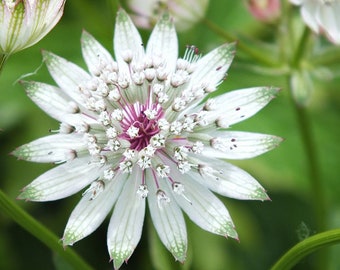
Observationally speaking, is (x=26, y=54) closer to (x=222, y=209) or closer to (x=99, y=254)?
(x=99, y=254)

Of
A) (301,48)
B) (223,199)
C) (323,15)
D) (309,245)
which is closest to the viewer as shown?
(309,245)

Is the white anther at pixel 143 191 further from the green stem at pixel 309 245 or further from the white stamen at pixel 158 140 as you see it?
the green stem at pixel 309 245

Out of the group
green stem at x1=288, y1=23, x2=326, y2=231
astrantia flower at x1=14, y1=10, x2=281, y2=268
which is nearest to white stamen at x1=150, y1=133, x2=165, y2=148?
astrantia flower at x1=14, y1=10, x2=281, y2=268

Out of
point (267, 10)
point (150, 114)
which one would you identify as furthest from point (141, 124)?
point (267, 10)

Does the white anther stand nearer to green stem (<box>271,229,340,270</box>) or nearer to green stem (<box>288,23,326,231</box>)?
green stem (<box>271,229,340,270</box>)

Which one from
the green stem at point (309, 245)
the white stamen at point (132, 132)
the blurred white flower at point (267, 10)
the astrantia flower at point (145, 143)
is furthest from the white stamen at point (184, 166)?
the blurred white flower at point (267, 10)

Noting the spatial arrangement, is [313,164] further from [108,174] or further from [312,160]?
[108,174]
